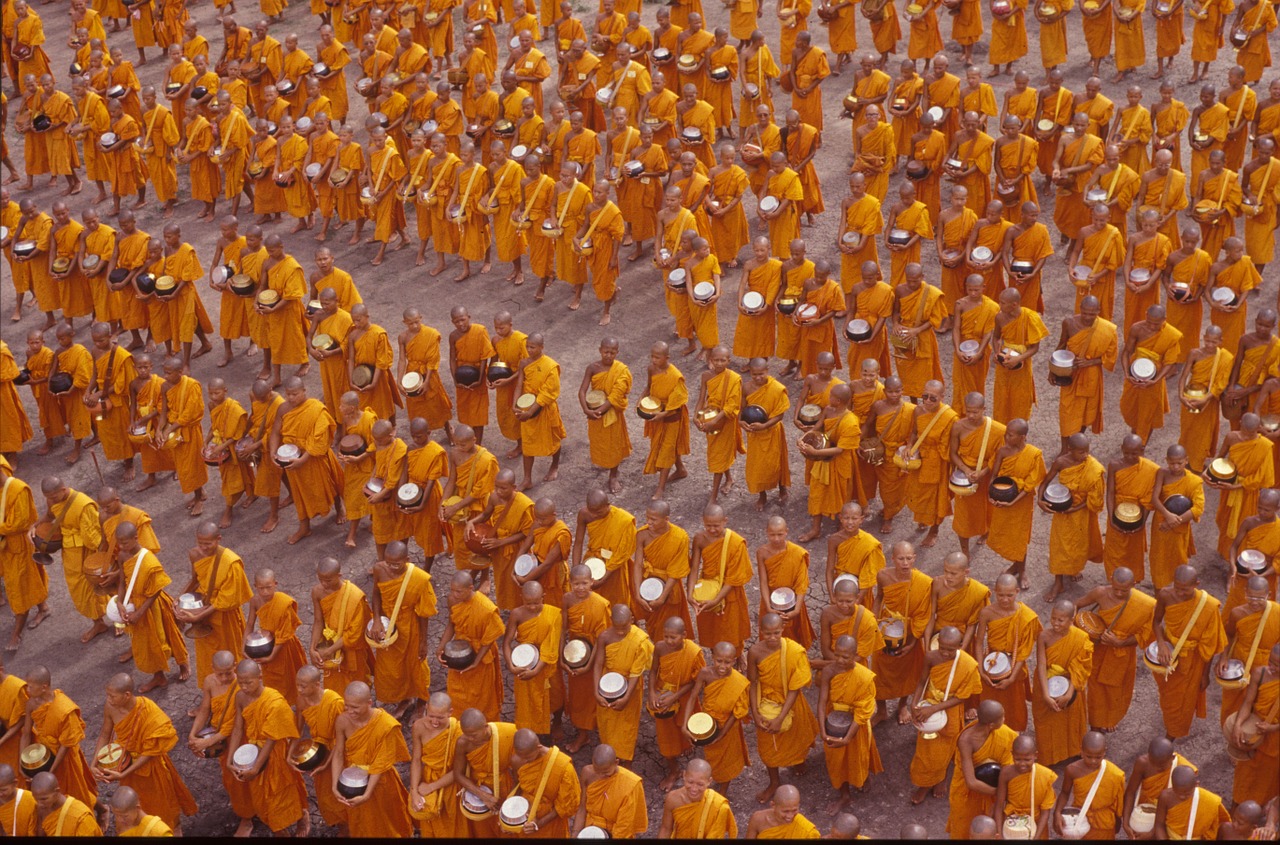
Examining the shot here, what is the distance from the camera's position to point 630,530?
16000mm

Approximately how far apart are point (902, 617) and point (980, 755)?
1935 millimetres

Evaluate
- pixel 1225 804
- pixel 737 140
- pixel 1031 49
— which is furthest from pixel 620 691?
pixel 1031 49

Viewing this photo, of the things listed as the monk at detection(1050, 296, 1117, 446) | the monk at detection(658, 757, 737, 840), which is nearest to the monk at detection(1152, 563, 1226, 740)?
the monk at detection(1050, 296, 1117, 446)

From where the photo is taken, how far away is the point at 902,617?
1514cm

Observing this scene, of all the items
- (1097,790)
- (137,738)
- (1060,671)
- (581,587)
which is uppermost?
(1097,790)

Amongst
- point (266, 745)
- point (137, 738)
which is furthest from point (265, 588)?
point (137, 738)

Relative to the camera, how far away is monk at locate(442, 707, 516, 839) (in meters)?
13.5

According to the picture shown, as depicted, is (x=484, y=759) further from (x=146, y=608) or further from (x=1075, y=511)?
(x=1075, y=511)

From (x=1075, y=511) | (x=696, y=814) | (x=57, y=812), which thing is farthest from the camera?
(x=1075, y=511)

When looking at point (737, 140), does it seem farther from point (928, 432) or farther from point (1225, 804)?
point (1225, 804)

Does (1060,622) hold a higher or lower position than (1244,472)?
higher

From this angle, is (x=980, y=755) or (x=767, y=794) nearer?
(x=980, y=755)

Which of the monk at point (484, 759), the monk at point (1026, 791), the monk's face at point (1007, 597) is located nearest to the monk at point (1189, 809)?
the monk at point (1026, 791)

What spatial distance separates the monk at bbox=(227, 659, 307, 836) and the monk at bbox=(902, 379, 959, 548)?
6.73m
